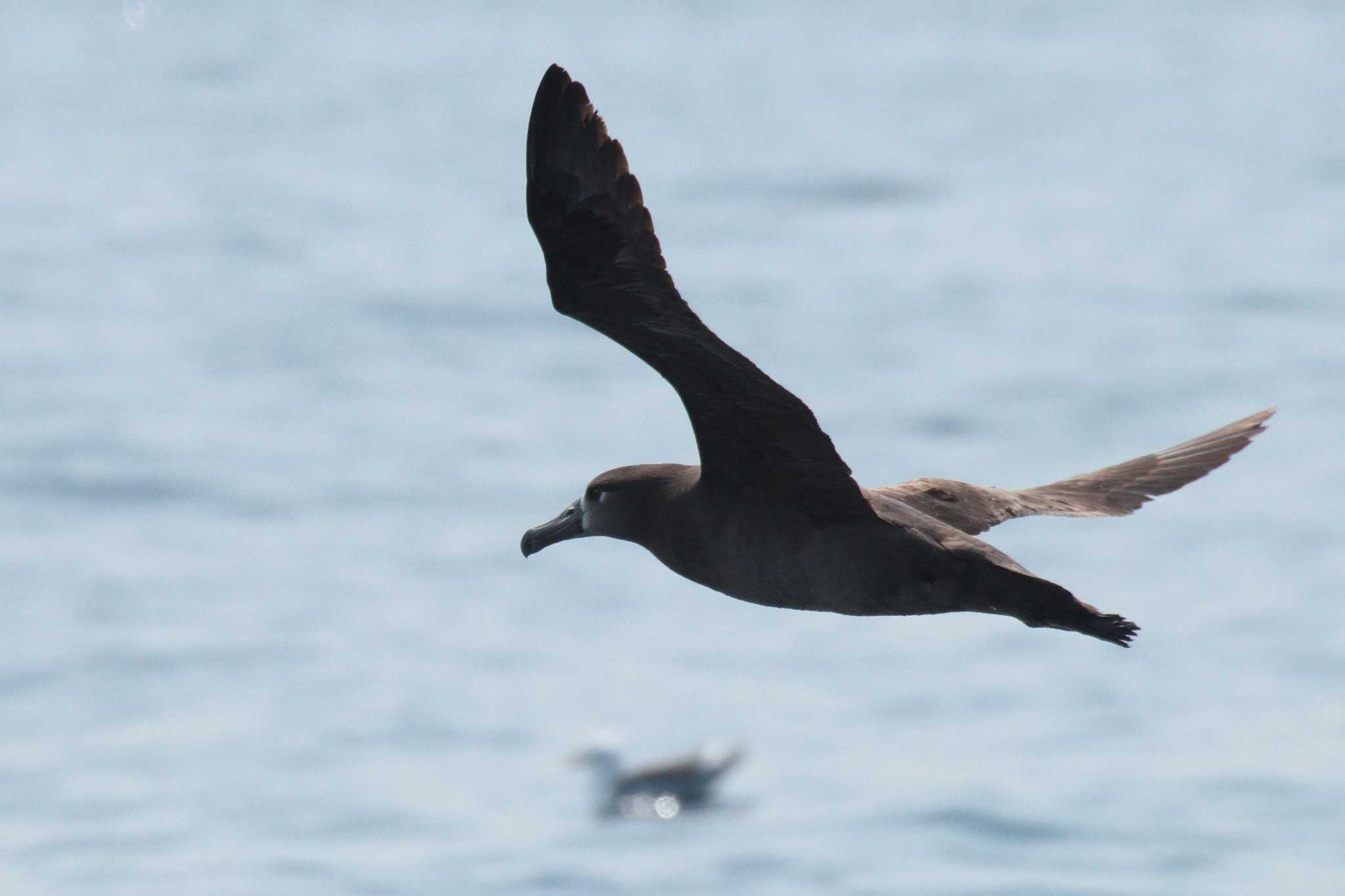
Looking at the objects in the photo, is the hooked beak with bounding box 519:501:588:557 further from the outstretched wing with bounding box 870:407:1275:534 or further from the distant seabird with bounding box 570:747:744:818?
the distant seabird with bounding box 570:747:744:818

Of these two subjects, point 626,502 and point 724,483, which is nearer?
point 724,483

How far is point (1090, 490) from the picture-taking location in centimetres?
1152

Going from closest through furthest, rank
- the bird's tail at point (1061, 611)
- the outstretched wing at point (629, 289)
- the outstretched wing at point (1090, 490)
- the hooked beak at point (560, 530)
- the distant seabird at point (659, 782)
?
1. the outstretched wing at point (629, 289)
2. the bird's tail at point (1061, 611)
3. the hooked beak at point (560, 530)
4. the outstretched wing at point (1090, 490)
5. the distant seabird at point (659, 782)

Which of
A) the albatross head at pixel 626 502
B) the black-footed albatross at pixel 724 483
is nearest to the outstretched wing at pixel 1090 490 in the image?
the black-footed albatross at pixel 724 483

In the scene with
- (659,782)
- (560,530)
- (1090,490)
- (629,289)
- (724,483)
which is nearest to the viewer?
(629,289)

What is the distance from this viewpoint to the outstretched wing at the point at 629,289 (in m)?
8.62

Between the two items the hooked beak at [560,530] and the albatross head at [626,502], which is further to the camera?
the hooked beak at [560,530]

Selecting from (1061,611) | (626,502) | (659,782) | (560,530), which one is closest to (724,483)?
(626,502)

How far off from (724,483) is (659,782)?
3393 cm

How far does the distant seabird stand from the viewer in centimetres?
4181

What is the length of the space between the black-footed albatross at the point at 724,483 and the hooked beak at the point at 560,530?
0.01 m

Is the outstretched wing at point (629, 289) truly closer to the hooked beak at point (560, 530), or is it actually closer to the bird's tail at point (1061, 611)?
the bird's tail at point (1061, 611)

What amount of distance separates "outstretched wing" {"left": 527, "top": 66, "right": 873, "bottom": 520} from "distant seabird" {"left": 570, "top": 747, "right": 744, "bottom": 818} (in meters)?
32.1

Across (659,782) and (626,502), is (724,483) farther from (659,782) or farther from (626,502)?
(659,782)
